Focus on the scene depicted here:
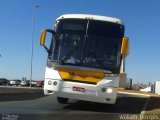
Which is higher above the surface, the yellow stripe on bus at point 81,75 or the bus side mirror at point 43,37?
the bus side mirror at point 43,37

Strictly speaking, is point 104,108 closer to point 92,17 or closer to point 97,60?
point 97,60

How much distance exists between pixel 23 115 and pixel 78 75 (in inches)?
139

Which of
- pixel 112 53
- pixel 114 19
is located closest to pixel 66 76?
pixel 112 53

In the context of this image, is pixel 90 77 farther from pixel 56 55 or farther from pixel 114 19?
pixel 114 19

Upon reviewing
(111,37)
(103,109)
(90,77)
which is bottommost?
(103,109)

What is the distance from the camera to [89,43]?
17.8 meters

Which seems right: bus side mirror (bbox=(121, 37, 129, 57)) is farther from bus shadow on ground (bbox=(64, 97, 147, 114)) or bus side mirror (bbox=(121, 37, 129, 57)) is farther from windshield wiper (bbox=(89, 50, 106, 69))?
bus shadow on ground (bbox=(64, 97, 147, 114))

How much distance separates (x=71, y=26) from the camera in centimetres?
1812

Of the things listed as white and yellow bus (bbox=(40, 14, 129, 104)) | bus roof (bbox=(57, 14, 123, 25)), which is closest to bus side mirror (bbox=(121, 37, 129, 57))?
white and yellow bus (bbox=(40, 14, 129, 104))

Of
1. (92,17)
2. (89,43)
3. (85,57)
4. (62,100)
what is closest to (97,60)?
(85,57)

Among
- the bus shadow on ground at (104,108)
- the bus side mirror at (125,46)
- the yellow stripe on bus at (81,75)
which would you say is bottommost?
the bus shadow on ground at (104,108)

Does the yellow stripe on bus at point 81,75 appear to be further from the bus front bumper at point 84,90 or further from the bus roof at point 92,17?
the bus roof at point 92,17

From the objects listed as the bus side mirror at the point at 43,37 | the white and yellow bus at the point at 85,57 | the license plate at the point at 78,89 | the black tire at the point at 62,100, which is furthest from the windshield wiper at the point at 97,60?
the black tire at the point at 62,100

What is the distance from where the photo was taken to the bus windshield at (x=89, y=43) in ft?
57.1
